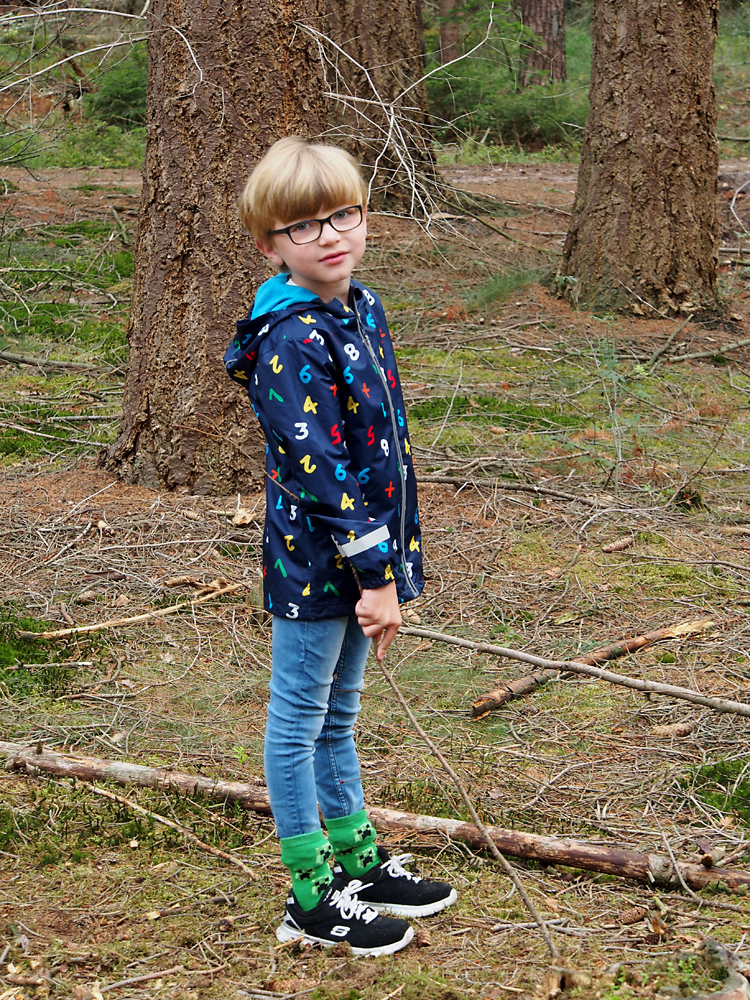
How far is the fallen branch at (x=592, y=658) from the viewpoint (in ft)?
12.1

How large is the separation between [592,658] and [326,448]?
2.05m

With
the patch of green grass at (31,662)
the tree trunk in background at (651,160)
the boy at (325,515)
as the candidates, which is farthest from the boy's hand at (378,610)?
the tree trunk in background at (651,160)

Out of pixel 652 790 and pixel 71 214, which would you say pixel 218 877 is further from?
pixel 71 214

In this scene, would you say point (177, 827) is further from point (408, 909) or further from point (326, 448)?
point (326, 448)

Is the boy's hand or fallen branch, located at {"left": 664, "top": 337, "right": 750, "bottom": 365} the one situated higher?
the boy's hand

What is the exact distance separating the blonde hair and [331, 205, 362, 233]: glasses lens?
0.02m

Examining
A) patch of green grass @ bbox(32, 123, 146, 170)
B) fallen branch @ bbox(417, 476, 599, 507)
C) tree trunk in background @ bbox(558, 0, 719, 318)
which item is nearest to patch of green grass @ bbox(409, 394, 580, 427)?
fallen branch @ bbox(417, 476, 599, 507)

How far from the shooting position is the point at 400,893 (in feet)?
8.66

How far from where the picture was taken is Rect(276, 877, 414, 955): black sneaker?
2508mm

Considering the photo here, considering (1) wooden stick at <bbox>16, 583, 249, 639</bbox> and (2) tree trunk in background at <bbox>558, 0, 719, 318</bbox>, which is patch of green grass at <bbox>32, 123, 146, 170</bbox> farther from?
(1) wooden stick at <bbox>16, 583, 249, 639</bbox>

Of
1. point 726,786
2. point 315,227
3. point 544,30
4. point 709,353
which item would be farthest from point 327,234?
point 544,30

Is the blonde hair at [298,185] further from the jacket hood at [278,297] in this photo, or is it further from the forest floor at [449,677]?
Answer: the forest floor at [449,677]

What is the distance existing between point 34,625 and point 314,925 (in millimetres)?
2132

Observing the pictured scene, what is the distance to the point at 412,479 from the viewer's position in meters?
2.60
